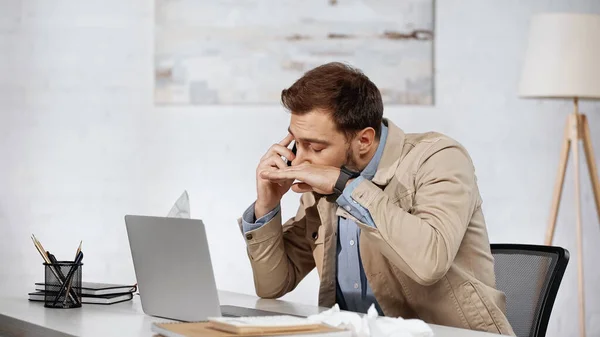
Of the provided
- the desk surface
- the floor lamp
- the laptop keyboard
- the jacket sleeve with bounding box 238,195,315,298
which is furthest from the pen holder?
the floor lamp

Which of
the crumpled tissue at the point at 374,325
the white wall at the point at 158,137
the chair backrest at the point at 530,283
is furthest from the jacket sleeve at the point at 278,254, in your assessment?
the white wall at the point at 158,137

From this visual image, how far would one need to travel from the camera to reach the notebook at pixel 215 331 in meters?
1.23

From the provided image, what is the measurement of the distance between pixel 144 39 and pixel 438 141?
2.27m

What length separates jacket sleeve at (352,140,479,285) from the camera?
70.4 inches

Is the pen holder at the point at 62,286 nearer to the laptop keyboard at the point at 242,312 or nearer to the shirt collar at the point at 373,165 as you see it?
the laptop keyboard at the point at 242,312

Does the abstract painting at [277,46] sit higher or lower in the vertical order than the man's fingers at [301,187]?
higher

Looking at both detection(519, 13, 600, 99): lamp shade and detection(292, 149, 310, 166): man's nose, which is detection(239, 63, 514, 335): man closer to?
detection(292, 149, 310, 166): man's nose

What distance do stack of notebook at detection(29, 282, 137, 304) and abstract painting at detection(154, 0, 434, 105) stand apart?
6.56 ft

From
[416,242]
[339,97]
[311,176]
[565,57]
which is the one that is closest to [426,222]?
[416,242]

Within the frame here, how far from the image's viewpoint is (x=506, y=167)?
13.4 feet

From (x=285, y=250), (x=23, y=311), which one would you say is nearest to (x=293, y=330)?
(x=23, y=311)

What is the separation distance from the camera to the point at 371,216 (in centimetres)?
182

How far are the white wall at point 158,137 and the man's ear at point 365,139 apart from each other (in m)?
1.93

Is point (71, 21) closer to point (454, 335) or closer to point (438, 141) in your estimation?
point (438, 141)
